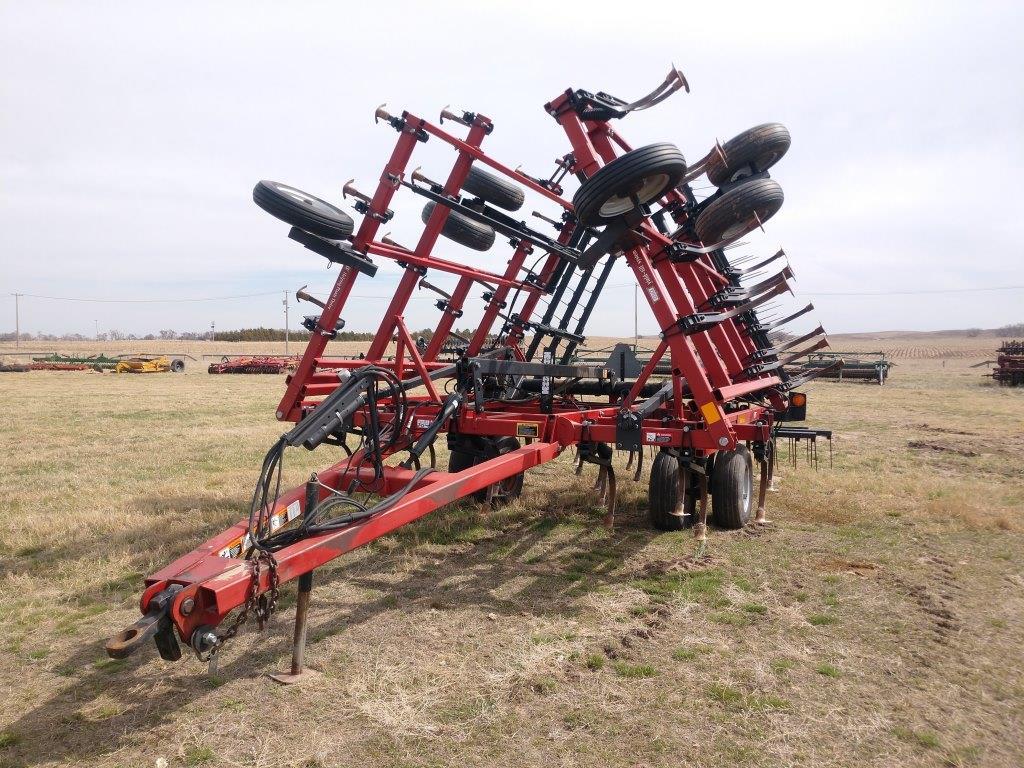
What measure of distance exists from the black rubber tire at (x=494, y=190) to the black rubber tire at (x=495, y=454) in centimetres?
272

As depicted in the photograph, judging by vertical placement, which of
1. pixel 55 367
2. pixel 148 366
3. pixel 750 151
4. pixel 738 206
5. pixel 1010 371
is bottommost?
pixel 55 367

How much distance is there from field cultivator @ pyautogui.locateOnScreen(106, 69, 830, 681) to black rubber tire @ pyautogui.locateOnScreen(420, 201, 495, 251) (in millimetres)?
21

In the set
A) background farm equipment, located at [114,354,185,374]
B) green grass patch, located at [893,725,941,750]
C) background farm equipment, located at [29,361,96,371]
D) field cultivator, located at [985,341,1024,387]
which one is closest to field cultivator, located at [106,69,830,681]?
green grass patch, located at [893,725,941,750]

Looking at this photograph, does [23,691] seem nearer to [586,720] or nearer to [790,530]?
[586,720]

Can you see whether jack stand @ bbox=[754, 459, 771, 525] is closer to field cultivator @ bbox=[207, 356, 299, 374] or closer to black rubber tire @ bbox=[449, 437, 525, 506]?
black rubber tire @ bbox=[449, 437, 525, 506]

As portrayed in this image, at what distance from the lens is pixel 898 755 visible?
2.85 meters

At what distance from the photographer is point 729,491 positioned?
20.3 feet

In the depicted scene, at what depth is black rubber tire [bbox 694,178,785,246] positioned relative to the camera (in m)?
6.08

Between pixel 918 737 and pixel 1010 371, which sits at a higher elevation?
pixel 1010 371

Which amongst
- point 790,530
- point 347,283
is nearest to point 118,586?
point 347,283

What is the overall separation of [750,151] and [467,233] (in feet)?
10.4

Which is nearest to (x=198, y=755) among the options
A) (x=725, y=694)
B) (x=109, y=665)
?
(x=109, y=665)

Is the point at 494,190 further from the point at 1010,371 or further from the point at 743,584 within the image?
the point at 1010,371

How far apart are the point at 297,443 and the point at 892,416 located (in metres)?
14.3
